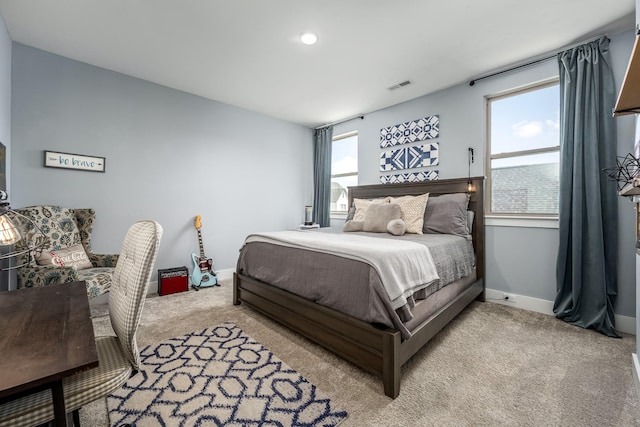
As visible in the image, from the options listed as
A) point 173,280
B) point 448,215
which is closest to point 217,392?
point 173,280

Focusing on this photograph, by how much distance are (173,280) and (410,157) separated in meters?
3.49

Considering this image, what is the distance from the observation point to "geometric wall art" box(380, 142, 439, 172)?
357 centimetres

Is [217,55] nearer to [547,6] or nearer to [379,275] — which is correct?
[379,275]

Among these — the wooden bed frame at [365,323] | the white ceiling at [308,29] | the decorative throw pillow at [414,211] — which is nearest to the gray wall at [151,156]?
the white ceiling at [308,29]

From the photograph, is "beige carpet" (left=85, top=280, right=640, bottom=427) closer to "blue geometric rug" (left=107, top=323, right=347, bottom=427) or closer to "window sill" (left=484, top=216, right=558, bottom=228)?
"blue geometric rug" (left=107, top=323, right=347, bottom=427)

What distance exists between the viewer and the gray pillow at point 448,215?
116 inches

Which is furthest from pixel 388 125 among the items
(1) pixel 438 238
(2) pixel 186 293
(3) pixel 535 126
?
(2) pixel 186 293

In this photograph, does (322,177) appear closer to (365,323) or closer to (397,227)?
(397,227)

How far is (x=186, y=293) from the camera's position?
11.0 feet

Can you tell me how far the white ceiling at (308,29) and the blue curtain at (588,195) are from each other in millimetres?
343

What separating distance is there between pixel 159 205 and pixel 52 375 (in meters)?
3.24

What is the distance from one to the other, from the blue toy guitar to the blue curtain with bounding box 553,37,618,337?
388 cm

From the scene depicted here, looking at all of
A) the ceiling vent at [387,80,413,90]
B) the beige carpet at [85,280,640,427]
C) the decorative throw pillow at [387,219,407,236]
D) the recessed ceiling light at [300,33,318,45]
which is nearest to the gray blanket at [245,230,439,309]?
the beige carpet at [85,280,640,427]

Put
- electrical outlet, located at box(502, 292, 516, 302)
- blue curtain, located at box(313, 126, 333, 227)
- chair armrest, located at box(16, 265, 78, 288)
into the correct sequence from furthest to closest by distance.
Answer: blue curtain, located at box(313, 126, 333, 227)
electrical outlet, located at box(502, 292, 516, 302)
chair armrest, located at box(16, 265, 78, 288)
